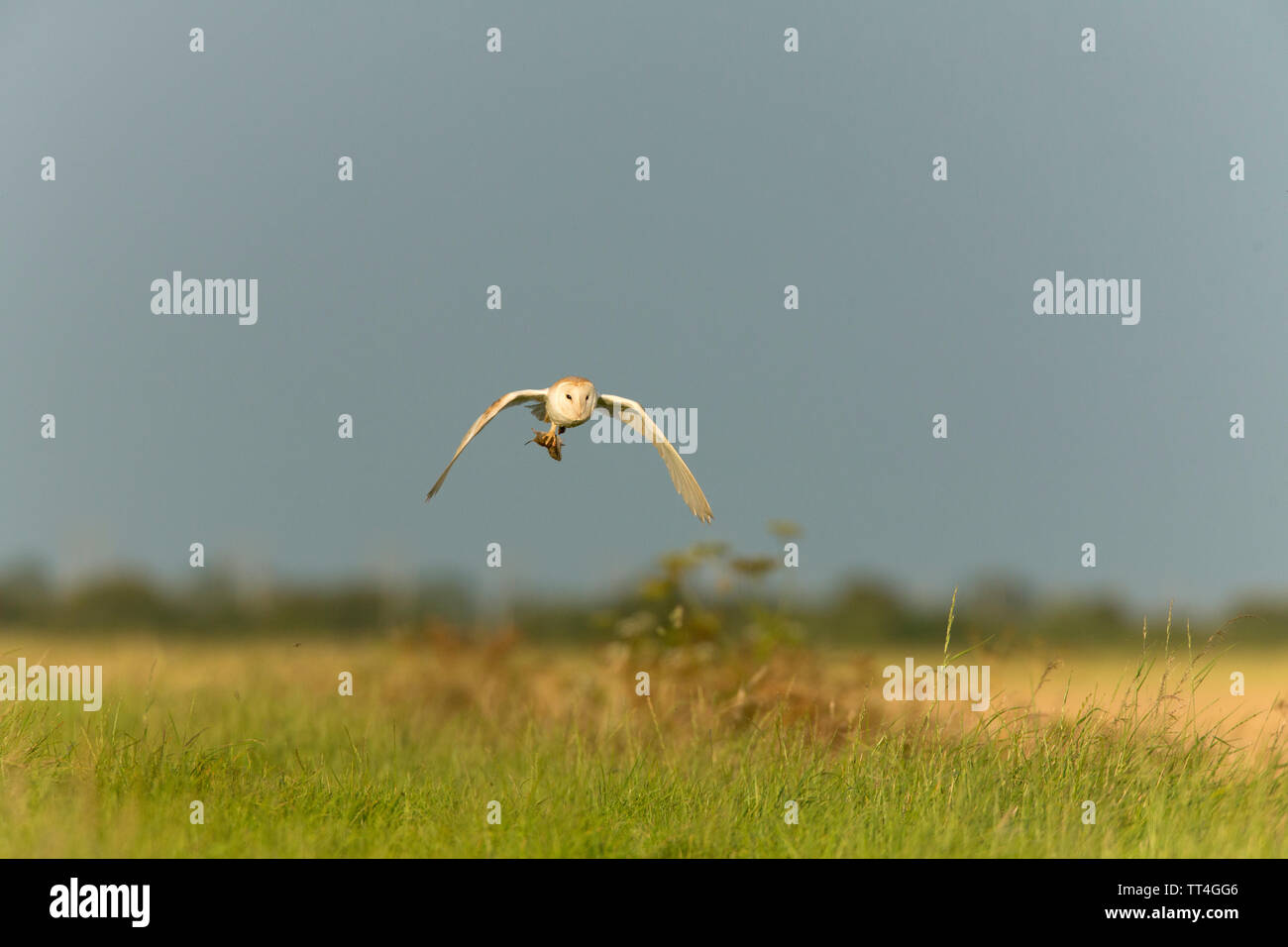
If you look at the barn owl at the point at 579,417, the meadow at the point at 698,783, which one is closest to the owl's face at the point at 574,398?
the barn owl at the point at 579,417

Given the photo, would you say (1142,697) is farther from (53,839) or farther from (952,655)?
(53,839)

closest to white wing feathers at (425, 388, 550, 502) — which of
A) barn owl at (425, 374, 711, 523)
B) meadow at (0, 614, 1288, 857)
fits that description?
barn owl at (425, 374, 711, 523)

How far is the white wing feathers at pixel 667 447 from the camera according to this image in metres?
7.16

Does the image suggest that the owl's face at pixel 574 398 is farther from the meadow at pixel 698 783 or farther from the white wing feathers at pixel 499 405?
the meadow at pixel 698 783

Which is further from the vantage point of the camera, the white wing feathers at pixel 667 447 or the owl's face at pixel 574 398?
the white wing feathers at pixel 667 447

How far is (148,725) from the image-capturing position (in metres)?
6.29

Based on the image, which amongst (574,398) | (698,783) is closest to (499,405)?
(574,398)

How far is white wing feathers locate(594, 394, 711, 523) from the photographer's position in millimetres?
7164

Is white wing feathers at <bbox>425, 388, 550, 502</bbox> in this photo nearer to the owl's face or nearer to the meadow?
the owl's face

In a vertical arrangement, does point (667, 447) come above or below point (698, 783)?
above

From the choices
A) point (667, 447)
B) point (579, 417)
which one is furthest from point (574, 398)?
point (667, 447)

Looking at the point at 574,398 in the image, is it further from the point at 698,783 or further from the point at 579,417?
the point at 698,783

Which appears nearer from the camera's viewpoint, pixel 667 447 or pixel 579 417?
pixel 579 417

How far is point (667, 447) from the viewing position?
742 cm
